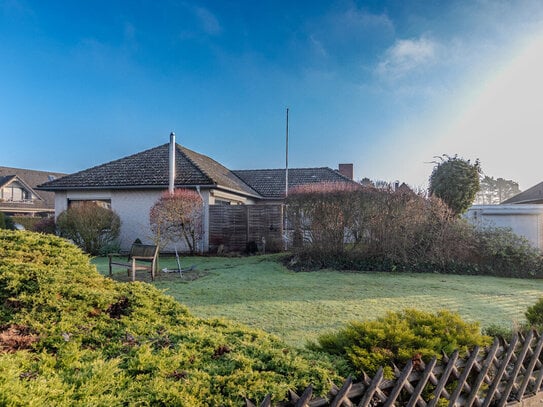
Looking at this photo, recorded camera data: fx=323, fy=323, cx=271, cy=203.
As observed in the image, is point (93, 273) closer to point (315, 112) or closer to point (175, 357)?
point (175, 357)

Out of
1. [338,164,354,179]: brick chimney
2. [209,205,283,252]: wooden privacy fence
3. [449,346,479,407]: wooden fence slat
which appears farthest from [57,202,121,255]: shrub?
[338,164,354,179]: brick chimney

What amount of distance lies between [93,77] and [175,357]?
44.4 feet

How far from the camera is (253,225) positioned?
14312 millimetres

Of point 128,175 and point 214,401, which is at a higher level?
point 128,175

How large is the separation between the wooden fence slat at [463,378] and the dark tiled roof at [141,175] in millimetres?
13008

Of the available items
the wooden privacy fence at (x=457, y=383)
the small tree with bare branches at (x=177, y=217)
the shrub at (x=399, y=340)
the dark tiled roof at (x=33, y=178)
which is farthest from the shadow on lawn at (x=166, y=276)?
the dark tiled roof at (x=33, y=178)

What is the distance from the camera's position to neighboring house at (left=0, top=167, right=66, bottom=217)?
32.6m

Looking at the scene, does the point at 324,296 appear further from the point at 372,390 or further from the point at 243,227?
the point at 243,227

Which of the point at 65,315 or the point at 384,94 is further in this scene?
the point at 384,94

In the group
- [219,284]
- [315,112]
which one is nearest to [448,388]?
[219,284]

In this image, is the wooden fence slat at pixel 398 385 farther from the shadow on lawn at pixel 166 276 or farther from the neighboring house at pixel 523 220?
the neighboring house at pixel 523 220

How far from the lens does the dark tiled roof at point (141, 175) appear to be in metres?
15.1

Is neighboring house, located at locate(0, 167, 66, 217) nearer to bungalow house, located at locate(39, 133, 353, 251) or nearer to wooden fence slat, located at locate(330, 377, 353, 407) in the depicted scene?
bungalow house, located at locate(39, 133, 353, 251)

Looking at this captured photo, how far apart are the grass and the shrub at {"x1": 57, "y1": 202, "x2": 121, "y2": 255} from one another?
12.0 feet
